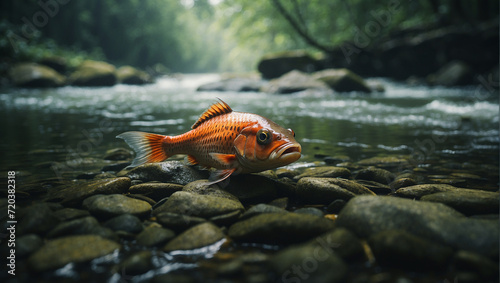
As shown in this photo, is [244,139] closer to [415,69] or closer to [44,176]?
[44,176]

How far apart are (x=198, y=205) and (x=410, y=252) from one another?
4.75 ft

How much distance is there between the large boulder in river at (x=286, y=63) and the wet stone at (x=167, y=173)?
2038 centimetres

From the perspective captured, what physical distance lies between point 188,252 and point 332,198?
1344 mm

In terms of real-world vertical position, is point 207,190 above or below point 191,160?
below

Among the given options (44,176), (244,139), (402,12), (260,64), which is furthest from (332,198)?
(402,12)

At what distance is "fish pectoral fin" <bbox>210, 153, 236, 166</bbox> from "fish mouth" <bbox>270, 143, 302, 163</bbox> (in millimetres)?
374

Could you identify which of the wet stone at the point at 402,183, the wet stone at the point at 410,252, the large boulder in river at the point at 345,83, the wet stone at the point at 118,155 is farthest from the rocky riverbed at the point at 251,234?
the large boulder in river at the point at 345,83

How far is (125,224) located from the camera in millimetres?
2275

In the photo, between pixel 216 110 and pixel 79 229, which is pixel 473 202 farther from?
pixel 79 229

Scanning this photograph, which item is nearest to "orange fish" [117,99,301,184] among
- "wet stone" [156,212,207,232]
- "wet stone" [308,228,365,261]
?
"wet stone" [156,212,207,232]

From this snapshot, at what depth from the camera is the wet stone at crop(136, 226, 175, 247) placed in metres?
2.09

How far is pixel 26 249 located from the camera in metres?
1.94

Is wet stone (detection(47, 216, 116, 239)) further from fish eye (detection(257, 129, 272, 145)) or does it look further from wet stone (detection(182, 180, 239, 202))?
fish eye (detection(257, 129, 272, 145))

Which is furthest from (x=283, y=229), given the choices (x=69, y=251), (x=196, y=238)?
(x=69, y=251)
